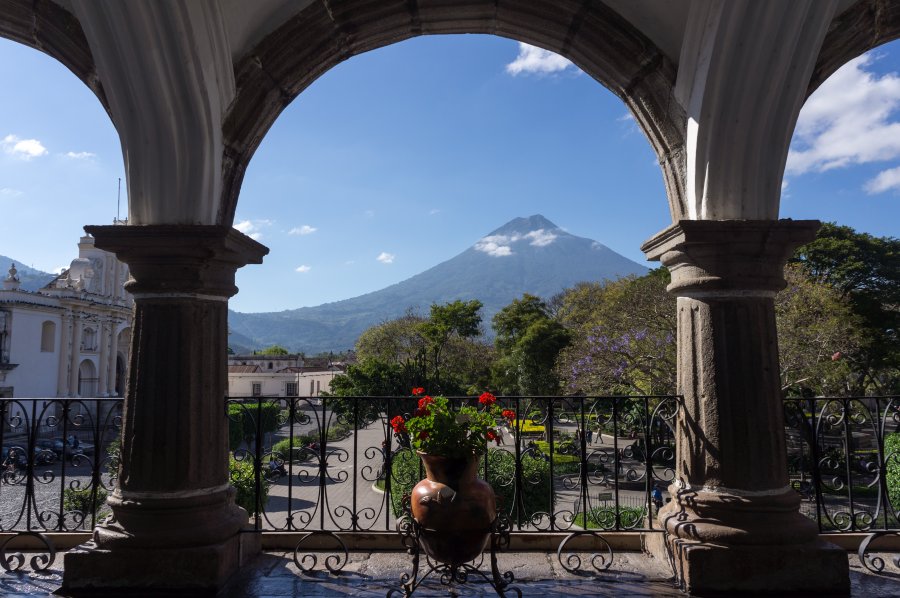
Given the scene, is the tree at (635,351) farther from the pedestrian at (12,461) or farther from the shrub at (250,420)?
the pedestrian at (12,461)

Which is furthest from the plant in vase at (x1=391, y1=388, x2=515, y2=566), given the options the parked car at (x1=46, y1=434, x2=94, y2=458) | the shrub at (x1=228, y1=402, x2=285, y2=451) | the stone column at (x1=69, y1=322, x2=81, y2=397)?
the stone column at (x1=69, y1=322, x2=81, y2=397)

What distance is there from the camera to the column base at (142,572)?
292 centimetres

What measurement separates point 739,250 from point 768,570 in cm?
158

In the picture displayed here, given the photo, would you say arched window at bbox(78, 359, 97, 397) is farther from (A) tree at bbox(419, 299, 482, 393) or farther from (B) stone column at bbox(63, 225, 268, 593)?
(B) stone column at bbox(63, 225, 268, 593)

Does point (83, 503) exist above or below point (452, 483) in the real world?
below

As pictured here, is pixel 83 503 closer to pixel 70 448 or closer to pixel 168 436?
pixel 168 436

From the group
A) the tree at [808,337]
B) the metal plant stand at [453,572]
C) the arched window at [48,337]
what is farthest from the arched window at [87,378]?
the metal plant stand at [453,572]

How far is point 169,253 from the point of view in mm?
3072

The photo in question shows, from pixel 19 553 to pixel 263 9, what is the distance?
11.2ft

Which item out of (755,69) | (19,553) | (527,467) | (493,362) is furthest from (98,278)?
(755,69)

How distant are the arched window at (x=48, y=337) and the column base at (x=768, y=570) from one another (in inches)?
1421

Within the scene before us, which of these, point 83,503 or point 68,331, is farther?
point 68,331

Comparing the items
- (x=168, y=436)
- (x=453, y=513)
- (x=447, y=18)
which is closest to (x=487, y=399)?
(x=453, y=513)

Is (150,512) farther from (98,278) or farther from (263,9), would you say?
(98,278)
